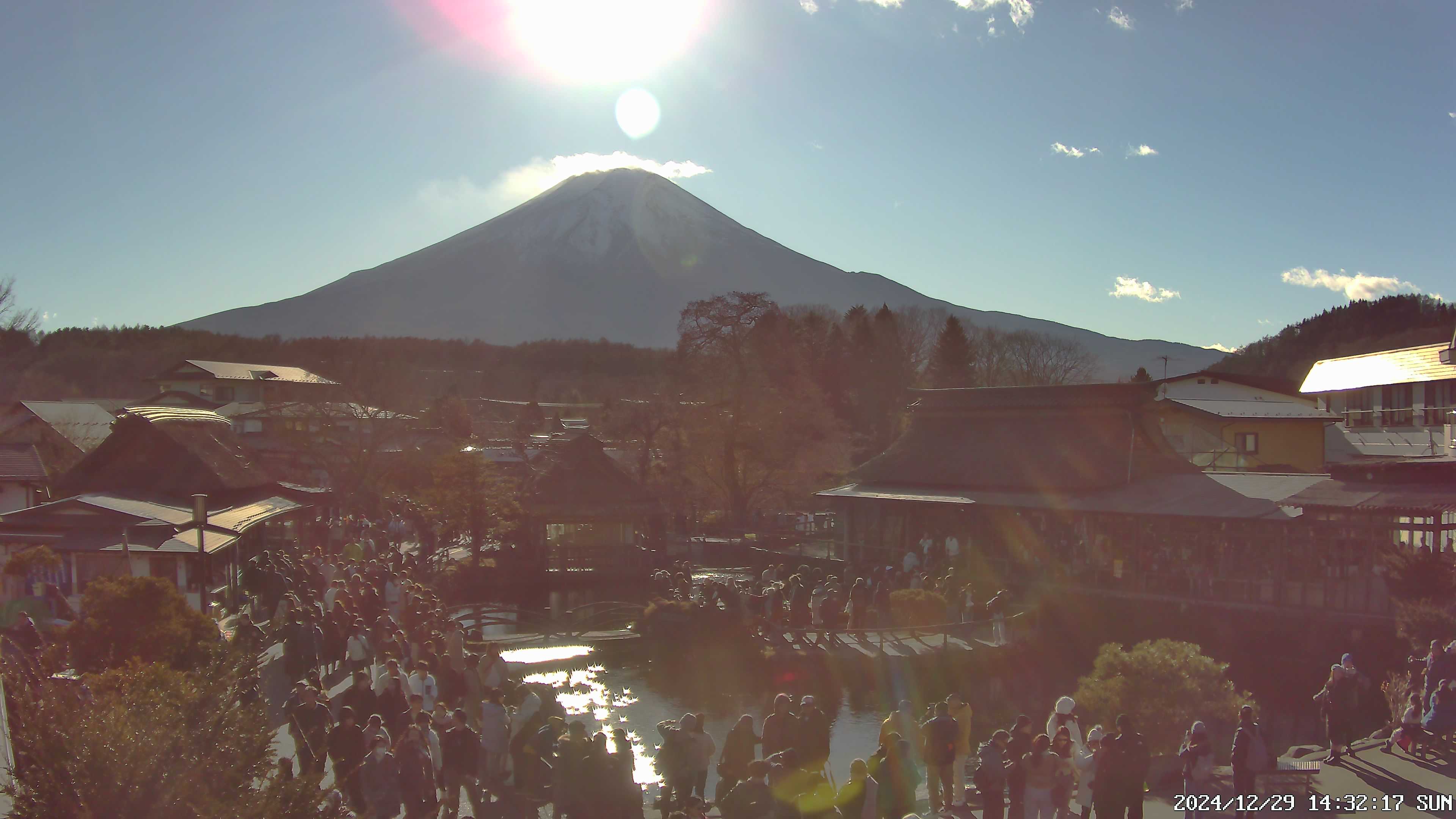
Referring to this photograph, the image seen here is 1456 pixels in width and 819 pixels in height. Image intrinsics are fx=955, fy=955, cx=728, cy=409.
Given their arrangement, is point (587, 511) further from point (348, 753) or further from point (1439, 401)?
point (1439, 401)

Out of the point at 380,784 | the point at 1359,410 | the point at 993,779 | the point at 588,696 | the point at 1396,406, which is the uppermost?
the point at 1396,406

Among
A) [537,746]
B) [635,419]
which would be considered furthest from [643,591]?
[537,746]

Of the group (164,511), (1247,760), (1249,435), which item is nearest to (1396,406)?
(1249,435)

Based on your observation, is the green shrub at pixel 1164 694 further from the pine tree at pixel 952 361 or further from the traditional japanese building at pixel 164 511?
the pine tree at pixel 952 361

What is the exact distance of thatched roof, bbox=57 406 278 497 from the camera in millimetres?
18984

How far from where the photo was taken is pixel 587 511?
24.5m

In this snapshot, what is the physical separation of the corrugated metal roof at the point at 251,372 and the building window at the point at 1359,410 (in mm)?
53192

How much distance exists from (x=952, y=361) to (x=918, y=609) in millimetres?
39957

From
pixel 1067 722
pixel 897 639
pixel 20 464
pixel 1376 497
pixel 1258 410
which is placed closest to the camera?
pixel 1067 722

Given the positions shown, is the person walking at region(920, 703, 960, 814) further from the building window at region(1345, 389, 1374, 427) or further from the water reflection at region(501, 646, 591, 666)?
the building window at region(1345, 389, 1374, 427)

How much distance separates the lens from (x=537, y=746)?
8.59 meters

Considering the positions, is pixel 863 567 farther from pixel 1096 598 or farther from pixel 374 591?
pixel 374 591

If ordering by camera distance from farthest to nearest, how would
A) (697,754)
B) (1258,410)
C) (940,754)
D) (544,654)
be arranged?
(1258,410) → (544,654) → (940,754) → (697,754)

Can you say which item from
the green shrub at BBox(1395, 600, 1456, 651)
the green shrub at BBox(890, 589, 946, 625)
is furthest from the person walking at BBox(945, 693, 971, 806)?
the green shrub at BBox(890, 589, 946, 625)
